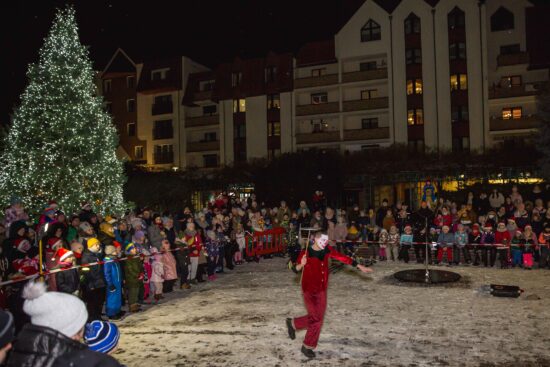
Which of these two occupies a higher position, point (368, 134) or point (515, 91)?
point (515, 91)

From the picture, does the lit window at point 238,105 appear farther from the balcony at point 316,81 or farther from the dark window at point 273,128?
the balcony at point 316,81

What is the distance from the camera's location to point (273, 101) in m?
49.1

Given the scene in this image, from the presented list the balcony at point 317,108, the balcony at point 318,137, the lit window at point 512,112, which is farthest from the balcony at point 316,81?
the lit window at point 512,112

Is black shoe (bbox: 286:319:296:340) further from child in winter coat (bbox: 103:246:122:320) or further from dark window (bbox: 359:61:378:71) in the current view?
dark window (bbox: 359:61:378:71)

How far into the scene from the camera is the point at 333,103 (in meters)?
45.5

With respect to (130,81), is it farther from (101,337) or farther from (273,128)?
(101,337)

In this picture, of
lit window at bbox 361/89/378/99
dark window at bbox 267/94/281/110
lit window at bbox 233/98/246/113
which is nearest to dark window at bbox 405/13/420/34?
lit window at bbox 361/89/378/99

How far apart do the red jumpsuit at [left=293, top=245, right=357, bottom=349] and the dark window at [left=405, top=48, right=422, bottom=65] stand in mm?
38450

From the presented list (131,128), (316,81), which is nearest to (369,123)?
(316,81)

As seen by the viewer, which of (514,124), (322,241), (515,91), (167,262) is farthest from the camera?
(515,91)

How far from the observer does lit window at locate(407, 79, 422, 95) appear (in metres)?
41.7

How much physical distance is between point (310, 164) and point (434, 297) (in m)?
21.6

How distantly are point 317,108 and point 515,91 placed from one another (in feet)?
57.8

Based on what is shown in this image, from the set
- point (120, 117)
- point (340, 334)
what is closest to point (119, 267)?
point (340, 334)
